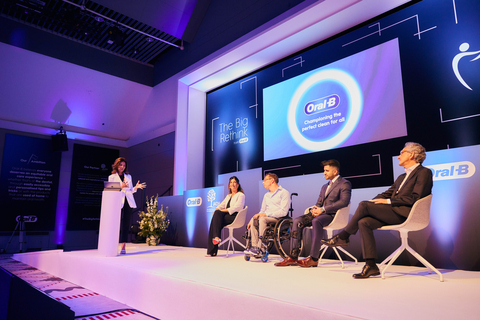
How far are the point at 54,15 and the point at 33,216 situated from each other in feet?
17.3

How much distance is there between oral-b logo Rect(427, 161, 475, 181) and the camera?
3424 millimetres

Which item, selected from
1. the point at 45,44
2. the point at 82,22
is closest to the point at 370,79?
the point at 82,22

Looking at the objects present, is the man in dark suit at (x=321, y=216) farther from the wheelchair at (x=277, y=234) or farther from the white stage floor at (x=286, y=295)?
the white stage floor at (x=286, y=295)

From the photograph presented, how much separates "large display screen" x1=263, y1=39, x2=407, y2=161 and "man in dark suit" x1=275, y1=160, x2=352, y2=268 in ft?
4.92

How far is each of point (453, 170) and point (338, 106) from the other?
6.74 ft

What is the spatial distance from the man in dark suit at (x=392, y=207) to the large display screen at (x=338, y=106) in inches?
69.2

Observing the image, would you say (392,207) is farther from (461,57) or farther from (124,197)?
(124,197)

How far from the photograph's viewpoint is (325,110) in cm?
534

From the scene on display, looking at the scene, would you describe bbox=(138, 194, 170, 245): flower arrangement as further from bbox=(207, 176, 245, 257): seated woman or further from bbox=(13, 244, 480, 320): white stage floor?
bbox=(13, 244, 480, 320): white stage floor

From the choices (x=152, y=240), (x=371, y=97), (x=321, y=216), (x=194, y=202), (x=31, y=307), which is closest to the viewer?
(x=31, y=307)

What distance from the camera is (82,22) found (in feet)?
24.7

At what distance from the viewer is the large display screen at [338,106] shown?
458cm

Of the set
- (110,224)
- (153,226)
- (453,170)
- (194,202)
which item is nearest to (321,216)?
(453,170)

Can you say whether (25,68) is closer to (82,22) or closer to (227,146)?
(82,22)
